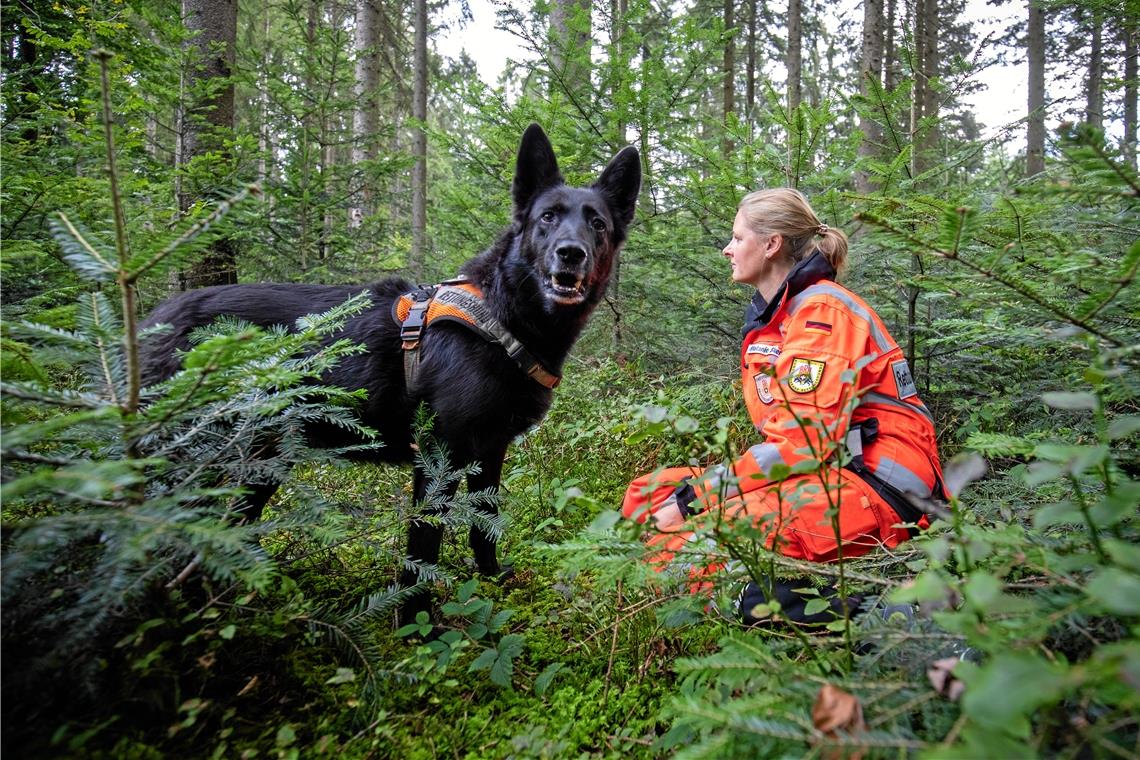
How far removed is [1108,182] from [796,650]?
1658mm

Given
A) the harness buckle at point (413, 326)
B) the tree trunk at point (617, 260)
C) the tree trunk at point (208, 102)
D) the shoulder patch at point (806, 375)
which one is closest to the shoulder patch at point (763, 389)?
the shoulder patch at point (806, 375)

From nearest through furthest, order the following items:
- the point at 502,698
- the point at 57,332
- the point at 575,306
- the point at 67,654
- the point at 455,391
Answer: the point at 67,654
the point at 57,332
the point at 502,698
the point at 455,391
the point at 575,306

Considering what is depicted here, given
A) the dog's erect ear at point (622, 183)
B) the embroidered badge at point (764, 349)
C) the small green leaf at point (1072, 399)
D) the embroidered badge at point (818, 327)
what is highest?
the dog's erect ear at point (622, 183)

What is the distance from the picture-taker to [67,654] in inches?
42.5

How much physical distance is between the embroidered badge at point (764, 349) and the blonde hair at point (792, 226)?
A: 0.61m

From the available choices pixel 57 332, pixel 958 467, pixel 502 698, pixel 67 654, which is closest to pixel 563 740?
pixel 502 698

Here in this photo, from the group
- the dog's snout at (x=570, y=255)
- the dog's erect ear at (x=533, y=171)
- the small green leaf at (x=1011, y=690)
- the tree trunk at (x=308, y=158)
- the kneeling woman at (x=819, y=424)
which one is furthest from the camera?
the tree trunk at (x=308, y=158)

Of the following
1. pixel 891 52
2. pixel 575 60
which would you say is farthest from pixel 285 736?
pixel 891 52

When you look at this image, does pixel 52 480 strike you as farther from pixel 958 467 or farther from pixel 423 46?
pixel 423 46

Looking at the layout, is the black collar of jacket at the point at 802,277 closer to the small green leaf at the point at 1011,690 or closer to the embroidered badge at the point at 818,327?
the embroidered badge at the point at 818,327

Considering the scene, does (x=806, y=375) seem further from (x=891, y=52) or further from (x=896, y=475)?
(x=891, y=52)

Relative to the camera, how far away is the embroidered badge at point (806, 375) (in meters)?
2.30

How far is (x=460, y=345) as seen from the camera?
114 inches

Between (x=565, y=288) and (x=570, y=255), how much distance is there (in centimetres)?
21
